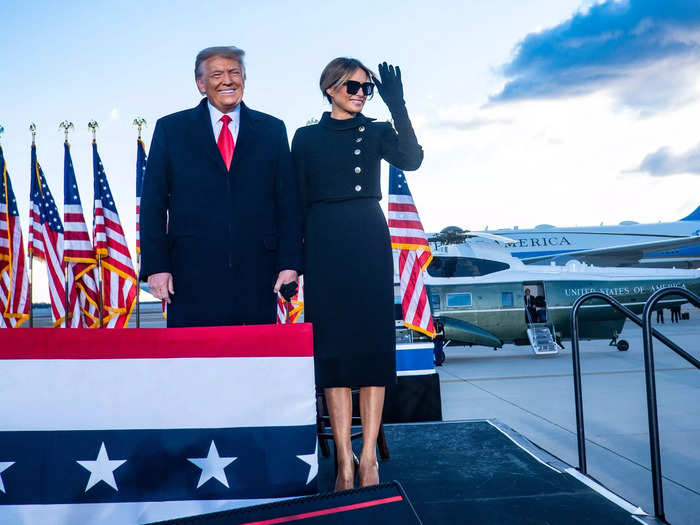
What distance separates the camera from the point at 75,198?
9797mm

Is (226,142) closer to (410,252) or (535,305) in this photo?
(410,252)

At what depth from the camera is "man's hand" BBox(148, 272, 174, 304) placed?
2.21 metres

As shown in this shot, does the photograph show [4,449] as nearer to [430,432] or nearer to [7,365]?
[7,365]

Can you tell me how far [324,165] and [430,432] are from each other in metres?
2.20

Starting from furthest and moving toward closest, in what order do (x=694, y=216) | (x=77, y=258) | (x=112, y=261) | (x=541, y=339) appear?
(x=694, y=216) < (x=541, y=339) < (x=112, y=261) < (x=77, y=258)

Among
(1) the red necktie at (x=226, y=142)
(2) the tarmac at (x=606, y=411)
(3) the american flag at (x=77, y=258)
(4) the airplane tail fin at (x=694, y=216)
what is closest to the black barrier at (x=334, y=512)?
(1) the red necktie at (x=226, y=142)

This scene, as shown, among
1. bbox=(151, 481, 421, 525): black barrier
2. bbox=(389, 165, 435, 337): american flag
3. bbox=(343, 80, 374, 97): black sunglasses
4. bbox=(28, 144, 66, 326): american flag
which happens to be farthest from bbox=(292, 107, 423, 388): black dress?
bbox=(28, 144, 66, 326): american flag

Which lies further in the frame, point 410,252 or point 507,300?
point 507,300

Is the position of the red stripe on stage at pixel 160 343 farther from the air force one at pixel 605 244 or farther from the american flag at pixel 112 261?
the air force one at pixel 605 244

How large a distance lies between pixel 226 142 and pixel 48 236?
9313 mm

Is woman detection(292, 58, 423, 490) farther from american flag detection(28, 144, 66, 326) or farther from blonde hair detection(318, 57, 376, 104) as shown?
american flag detection(28, 144, 66, 326)

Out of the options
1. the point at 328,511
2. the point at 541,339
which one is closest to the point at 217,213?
the point at 328,511

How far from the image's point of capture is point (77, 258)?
30.3 ft

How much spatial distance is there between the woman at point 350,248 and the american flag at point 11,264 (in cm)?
880
